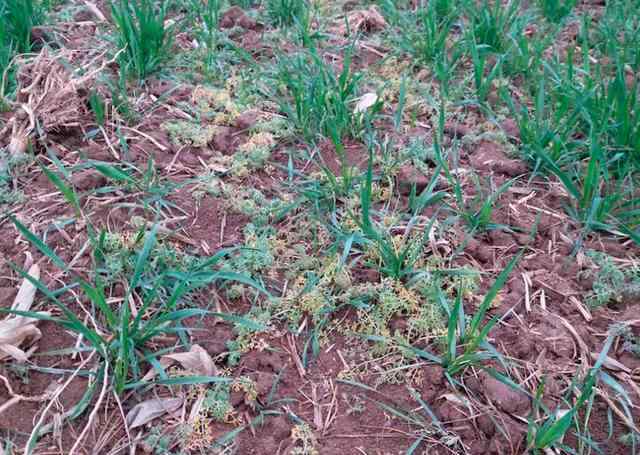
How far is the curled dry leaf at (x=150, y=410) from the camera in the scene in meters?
1.54

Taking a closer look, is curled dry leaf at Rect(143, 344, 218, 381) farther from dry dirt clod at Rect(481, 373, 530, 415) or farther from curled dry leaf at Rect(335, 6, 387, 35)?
curled dry leaf at Rect(335, 6, 387, 35)

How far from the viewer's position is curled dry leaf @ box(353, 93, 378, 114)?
2492mm

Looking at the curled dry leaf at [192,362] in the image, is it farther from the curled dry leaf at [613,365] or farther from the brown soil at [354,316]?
the curled dry leaf at [613,365]

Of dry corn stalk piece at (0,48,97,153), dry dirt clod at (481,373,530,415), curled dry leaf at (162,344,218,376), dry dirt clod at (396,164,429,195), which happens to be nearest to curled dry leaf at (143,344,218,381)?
curled dry leaf at (162,344,218,376)

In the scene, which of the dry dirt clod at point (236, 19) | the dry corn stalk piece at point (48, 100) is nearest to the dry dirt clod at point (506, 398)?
the dry corn stalk piece at point (48, 100)

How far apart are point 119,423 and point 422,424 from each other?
0.77 m

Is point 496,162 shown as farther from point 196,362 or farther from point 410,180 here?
point 196,362

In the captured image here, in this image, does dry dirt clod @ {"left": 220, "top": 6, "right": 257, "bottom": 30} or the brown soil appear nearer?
the brown soil

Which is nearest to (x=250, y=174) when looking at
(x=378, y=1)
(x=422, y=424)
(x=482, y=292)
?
(x=482, y=292)

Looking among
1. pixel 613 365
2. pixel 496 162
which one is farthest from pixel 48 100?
pixel 613 365

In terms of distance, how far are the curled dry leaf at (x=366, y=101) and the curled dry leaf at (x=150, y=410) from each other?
4.58 feet

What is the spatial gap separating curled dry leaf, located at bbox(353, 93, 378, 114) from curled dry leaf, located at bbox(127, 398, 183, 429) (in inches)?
55.0

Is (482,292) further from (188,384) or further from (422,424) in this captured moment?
(188,384)

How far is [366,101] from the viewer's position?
2.53m
